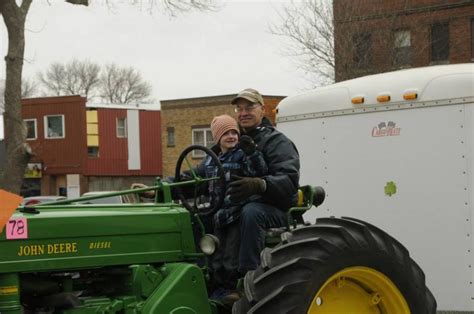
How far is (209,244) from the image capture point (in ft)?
15.6

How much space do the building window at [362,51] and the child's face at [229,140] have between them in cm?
1699

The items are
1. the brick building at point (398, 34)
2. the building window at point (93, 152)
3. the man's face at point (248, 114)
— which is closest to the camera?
the man's face at point (248, 114)

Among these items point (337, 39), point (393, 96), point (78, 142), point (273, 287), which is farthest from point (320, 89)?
point (78, 142)

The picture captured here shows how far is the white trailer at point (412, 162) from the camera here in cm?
689

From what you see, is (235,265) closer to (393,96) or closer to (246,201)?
(246,201)

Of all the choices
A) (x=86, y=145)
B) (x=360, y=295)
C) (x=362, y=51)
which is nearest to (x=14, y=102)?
(x=362, y=51)

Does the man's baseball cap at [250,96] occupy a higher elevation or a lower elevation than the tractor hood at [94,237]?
higher

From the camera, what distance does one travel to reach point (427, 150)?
23.4ft

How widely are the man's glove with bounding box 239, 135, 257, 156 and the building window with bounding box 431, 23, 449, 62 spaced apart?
21792 mm

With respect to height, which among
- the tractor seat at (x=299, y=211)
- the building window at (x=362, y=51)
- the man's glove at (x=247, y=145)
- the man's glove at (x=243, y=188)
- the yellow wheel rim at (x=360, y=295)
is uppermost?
the building window at (x=362, y=51)

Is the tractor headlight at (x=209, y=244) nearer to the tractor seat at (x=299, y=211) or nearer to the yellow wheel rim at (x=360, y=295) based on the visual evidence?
the tractor seat at (x=299, y=211)

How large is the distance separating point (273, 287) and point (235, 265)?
717 millimetres

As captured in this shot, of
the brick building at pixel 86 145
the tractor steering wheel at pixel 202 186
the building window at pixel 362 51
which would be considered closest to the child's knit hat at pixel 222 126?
the tractor steering wheel at pixel 202 186

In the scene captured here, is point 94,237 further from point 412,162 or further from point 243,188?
point 412,162
